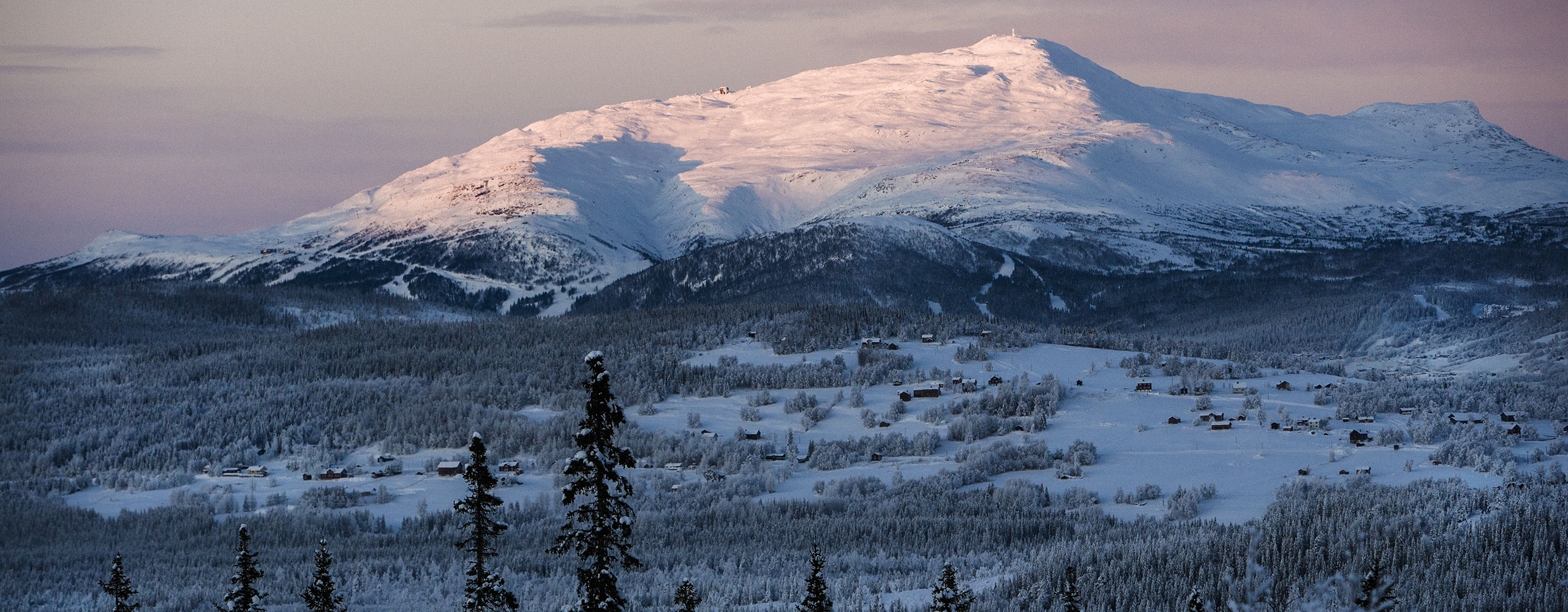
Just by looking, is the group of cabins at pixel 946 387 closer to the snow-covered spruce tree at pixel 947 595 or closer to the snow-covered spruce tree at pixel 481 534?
the snow-covered spruce tree at pixel 947 595

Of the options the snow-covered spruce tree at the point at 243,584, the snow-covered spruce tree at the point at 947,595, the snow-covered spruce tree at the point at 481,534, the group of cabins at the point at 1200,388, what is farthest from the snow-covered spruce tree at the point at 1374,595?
the group of cabins at the point at 1200,388

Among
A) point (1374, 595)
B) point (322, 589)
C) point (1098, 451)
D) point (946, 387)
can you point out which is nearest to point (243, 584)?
point (322, 589)

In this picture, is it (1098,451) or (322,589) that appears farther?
(1098,451)

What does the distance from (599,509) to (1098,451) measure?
92.4 meters

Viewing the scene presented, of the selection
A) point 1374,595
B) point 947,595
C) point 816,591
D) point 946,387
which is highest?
point 1374,595

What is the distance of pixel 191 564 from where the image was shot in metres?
89.7

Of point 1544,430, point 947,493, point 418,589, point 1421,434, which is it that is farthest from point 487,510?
point 1544,430

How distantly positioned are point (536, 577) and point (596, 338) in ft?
307

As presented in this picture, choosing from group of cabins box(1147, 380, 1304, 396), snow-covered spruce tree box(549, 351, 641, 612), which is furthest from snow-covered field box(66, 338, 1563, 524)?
snow-covered spruce tree box(549, 351, 641, 612)

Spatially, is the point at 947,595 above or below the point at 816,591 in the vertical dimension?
above

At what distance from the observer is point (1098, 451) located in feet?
404

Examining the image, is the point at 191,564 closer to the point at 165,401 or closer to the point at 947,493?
the point at 947,493

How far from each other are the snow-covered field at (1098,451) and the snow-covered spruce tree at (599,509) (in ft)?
222

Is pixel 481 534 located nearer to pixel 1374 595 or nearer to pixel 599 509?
pixel 599 509
